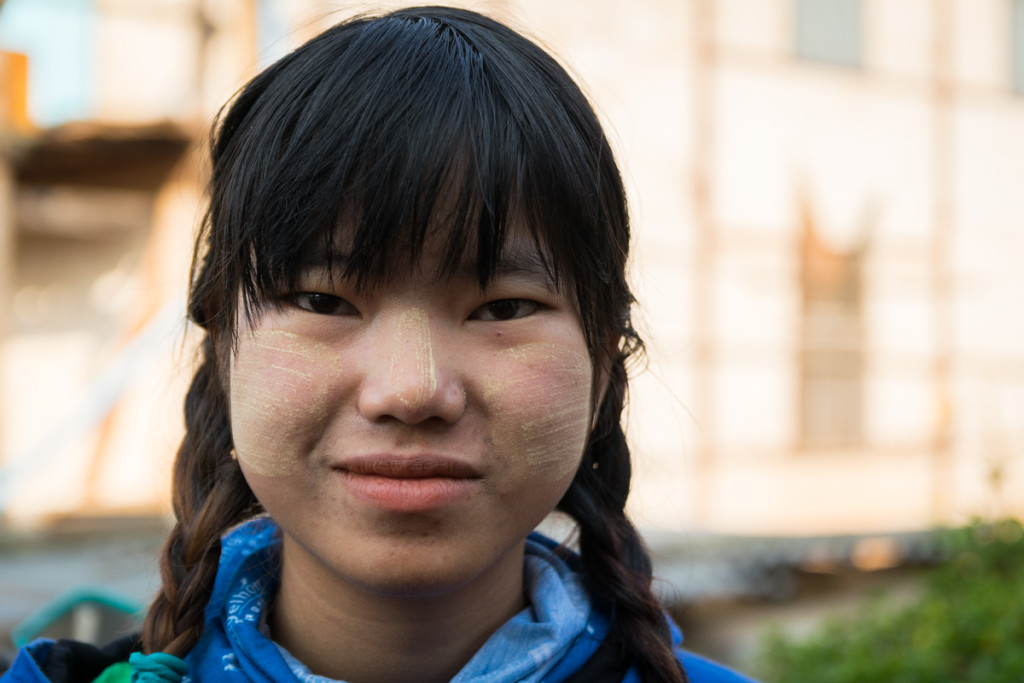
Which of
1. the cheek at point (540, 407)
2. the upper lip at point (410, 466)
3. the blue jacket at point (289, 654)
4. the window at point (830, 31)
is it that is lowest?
the blue jacket at point (289, 654)

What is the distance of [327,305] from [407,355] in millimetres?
143

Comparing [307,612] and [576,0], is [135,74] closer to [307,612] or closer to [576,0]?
[576,0]

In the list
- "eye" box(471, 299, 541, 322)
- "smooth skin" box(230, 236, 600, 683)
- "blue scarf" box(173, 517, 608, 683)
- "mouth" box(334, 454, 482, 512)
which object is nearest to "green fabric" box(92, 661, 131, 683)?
"blue scarf" box(173, 517, 608, 683)

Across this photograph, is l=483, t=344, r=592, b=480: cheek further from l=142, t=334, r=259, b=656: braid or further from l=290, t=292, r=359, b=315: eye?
l=142, t=334, r=259, b=656: braid

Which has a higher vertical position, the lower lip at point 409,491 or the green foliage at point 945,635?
the lower lip at point 409,491

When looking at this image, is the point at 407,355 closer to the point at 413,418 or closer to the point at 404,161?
the point at 413,418

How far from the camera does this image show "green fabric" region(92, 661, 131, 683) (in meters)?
1.40

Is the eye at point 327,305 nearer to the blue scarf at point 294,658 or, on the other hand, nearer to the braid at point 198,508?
the braid at point 198,508

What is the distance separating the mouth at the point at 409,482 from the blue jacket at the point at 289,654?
28cm

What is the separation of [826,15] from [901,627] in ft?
18.1

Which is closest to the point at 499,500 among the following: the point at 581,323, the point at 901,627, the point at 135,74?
the point at 581,323

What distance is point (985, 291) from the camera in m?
8.26

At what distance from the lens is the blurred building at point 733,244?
20.6 feet

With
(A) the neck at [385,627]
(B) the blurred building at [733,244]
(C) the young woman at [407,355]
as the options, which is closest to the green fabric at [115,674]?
(C) the young woman at [407,355]
